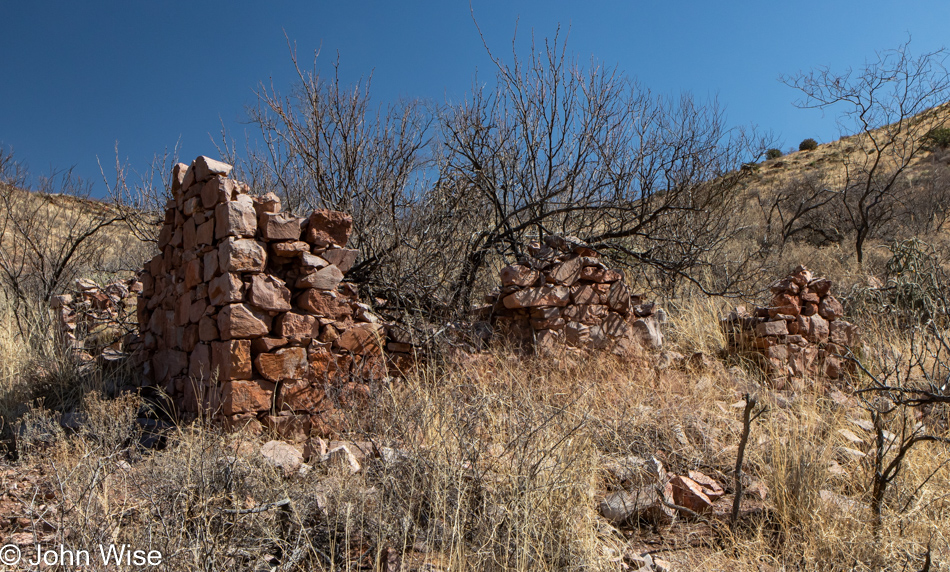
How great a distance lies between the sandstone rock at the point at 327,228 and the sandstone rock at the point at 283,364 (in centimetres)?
94

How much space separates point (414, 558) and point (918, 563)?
2564 millimetres

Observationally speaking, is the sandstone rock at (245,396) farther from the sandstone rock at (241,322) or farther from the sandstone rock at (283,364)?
the sandstone rock at (241,322)

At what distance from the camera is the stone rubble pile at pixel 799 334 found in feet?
21.0

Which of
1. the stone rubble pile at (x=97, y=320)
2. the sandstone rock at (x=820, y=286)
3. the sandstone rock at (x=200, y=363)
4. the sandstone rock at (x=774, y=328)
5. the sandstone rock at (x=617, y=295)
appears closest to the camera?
the sandstone rock at (x=200, y=363)

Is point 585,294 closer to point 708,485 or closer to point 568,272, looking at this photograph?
point 568,272

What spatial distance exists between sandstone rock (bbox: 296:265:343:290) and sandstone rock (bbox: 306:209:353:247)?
0.82ft

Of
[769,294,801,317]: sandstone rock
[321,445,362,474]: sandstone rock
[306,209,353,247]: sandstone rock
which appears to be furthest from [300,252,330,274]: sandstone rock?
[769,294,801,317]: sandstone rock

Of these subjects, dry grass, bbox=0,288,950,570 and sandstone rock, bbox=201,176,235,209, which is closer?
dry grass, bbox=0,288,950,570

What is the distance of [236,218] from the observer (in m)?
4.66

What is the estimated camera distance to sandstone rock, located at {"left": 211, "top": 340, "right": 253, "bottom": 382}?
4480 mm

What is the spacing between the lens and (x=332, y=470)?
3746 millimetres

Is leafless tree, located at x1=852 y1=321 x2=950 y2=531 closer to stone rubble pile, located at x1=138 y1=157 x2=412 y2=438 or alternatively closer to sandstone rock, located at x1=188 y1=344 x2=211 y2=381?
stone rubble pile, located at x1=138 y1=157 x2=412 y2=438

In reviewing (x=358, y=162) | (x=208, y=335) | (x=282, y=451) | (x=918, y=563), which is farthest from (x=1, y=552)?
(x=358, y=162)

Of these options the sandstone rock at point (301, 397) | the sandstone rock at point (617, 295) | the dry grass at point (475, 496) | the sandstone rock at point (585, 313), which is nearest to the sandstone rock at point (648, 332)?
the sandstone rock at point (617, 295)
